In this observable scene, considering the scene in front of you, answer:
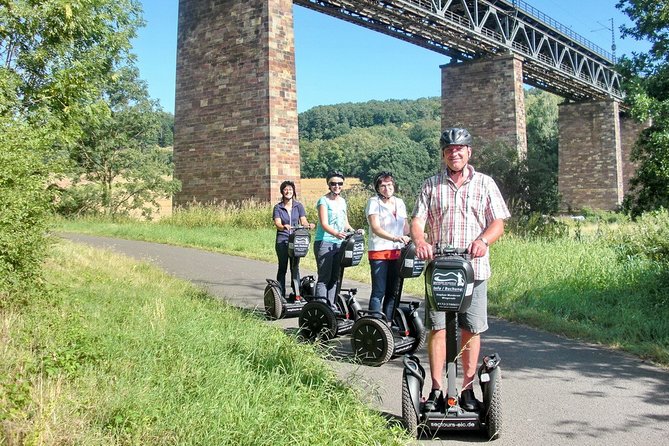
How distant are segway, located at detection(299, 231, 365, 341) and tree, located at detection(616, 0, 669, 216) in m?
6.88

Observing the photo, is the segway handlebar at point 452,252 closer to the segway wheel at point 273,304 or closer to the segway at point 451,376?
the segway at point 451,376

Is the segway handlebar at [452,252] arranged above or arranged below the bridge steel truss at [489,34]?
below

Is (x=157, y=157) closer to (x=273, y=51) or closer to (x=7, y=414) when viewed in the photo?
(x=273, y=51)

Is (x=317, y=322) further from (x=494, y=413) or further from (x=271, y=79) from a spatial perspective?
(x=271, y=79)

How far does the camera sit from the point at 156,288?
27.3 feet

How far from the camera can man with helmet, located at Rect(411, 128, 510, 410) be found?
3.73m

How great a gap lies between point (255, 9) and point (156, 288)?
49.0 feet

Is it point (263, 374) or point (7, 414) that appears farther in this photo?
A: point (263, 374)

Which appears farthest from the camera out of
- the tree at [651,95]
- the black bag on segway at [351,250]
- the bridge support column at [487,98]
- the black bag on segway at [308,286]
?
the bridge support column at [487,98]

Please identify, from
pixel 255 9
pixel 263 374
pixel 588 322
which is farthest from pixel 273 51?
pixel 263 374

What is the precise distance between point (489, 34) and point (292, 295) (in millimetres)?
31156

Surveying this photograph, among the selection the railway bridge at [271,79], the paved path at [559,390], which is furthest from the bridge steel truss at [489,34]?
the paved path at [559,390]

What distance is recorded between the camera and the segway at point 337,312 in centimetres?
602

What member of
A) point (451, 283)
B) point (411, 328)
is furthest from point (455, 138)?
point (411, 328)
